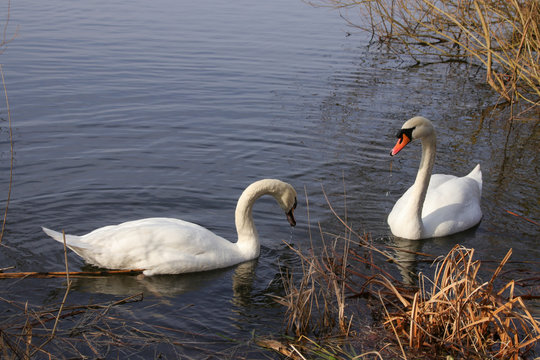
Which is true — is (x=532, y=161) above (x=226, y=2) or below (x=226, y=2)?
below

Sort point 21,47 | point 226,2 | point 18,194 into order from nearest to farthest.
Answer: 1. point 18,194
2. point 21,47
3. point 226,2

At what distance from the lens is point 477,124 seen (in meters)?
13.1

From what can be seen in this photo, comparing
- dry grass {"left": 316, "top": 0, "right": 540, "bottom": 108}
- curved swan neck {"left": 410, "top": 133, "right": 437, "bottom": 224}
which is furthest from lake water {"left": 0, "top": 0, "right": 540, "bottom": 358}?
dry grass {"left": 316, "top": 0, "right": 540, "bottom": 108}

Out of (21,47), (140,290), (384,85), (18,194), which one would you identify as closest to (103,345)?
(140,290)

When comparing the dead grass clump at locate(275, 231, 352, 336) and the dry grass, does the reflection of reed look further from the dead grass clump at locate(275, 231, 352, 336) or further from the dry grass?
the dry grass

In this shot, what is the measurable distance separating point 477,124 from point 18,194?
878cm

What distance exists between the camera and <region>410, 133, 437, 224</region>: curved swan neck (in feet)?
25.5

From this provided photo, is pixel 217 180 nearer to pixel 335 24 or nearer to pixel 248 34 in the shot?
pixel 248 34

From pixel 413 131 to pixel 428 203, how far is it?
3.73 feet

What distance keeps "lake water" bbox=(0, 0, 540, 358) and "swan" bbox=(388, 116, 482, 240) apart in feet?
0.55

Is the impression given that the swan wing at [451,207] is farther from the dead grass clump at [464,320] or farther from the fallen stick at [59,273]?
the fallen stick at [59,273]

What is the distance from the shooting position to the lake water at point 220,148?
6.29m

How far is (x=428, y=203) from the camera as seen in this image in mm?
8461

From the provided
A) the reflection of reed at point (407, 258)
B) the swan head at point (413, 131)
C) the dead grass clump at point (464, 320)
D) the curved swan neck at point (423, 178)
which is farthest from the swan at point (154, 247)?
the swan head at point (413, 131)
